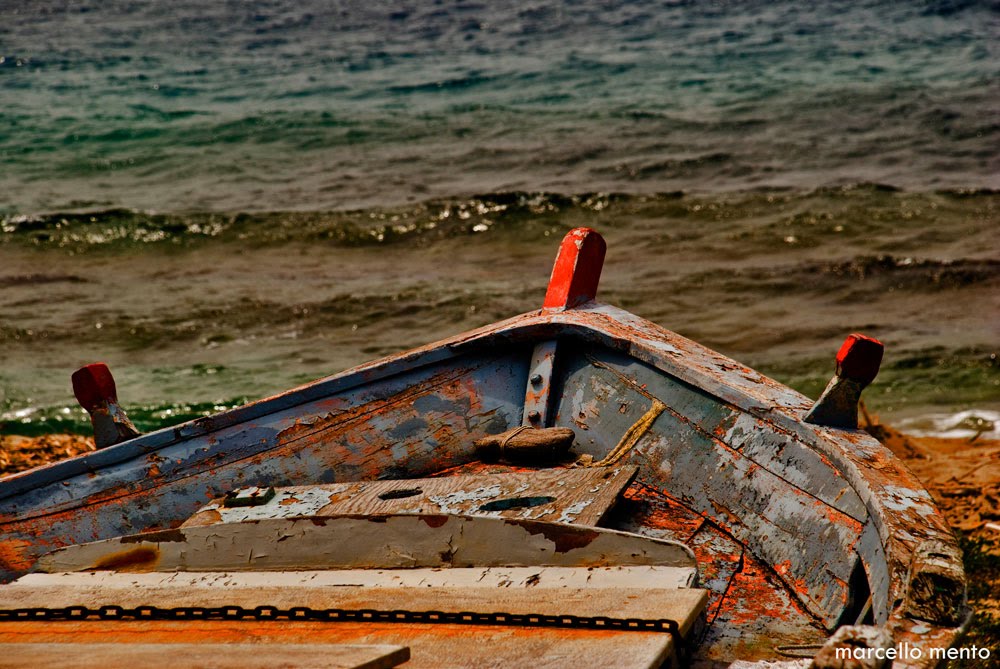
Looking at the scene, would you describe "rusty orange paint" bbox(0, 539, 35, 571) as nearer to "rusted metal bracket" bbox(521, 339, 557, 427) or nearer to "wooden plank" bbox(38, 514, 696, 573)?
"wooden plank" bbox(38, 514, 696, 573)

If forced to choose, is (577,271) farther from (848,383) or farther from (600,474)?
(848,383)

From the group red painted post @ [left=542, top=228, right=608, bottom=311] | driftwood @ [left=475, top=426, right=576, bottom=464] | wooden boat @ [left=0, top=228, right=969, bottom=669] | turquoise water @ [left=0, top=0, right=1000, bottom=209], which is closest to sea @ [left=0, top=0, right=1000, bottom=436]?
turquoise water @ [left=0, top=0, right=1000, bottom=209]

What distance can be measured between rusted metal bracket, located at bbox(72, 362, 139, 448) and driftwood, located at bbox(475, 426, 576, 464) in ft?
3.90

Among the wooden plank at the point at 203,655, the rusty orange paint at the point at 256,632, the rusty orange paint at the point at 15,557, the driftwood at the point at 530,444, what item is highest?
the wooden plank at the point at 203,655

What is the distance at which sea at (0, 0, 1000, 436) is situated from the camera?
27.8 feet

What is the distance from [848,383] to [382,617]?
151 centimetres

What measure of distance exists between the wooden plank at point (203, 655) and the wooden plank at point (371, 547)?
71 cm

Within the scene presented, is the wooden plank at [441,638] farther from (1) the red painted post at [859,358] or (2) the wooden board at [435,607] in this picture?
(1) the red painted post at [859,358]

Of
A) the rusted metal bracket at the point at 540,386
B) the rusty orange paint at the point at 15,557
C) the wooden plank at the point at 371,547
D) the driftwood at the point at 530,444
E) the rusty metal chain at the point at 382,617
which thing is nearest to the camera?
the rusty metal chain at the point at 382,617

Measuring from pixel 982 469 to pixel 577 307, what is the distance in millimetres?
2876

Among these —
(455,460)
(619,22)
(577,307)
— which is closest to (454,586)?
(455,460)

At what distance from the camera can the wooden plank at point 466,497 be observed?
292 centimetres

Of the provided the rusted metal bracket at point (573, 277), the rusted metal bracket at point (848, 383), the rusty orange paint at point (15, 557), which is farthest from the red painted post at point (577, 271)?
the rusty orange paint at point (15, 557)

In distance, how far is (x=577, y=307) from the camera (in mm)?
3986
